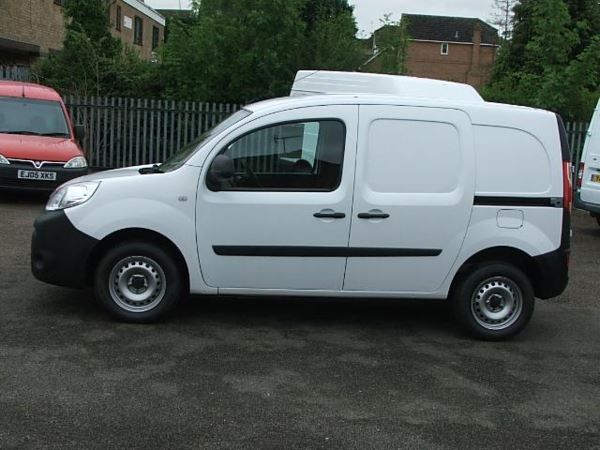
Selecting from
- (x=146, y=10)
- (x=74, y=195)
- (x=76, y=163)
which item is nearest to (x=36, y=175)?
(x=76, y=163)

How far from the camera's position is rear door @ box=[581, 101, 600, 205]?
37.9ft

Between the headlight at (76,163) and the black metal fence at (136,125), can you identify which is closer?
the headlight at (76,163)

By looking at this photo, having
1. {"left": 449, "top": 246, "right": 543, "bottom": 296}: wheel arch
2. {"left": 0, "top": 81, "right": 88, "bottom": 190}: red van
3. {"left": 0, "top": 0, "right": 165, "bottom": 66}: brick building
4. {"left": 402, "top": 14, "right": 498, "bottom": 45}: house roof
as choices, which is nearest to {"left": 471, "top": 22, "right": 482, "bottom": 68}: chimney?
{"left": 402, "top": 14, "right": 498, "bottom": 45}: house roof

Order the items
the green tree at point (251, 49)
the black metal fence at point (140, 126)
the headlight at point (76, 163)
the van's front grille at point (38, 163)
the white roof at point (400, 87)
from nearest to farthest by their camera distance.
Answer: the white roof at point (400, 87) → the van's front grille at point (38, 163) → the headlight at point (76, 163) → the black metal fence at point (140, 126) → the green tree at point (251, 49)

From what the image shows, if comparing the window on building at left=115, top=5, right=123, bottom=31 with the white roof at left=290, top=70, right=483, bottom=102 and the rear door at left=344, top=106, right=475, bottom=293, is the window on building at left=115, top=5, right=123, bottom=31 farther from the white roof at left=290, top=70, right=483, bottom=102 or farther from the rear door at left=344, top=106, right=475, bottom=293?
the rear door at left=344, top=106, right=475, bottom=293

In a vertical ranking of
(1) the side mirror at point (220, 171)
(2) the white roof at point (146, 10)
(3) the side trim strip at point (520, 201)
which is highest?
(2) the white roof at point (146, 10)

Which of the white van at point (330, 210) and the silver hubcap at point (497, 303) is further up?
the white van at point (330, 210)

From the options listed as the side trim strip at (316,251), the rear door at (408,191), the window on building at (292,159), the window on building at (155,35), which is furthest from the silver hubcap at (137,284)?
the window on building at (155,35)

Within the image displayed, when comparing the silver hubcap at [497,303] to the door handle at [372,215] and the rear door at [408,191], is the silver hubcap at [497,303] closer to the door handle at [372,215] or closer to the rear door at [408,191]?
the rear door at [408,191]

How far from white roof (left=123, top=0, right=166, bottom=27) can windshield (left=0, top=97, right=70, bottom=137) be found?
25.4m

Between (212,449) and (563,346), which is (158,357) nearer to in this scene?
(212,449)

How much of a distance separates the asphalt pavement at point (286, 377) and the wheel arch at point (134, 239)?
49 cm

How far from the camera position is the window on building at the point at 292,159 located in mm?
A: 6008

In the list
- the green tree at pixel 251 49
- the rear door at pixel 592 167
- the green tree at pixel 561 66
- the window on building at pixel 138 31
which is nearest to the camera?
the rear door at pixel 592 167
